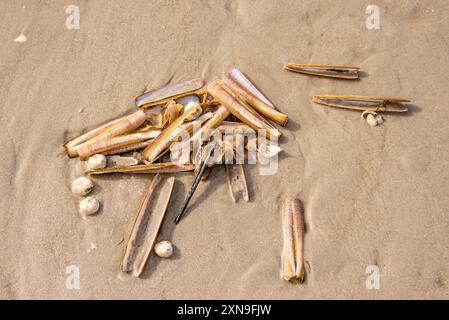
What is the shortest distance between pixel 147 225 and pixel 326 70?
3.12 meters

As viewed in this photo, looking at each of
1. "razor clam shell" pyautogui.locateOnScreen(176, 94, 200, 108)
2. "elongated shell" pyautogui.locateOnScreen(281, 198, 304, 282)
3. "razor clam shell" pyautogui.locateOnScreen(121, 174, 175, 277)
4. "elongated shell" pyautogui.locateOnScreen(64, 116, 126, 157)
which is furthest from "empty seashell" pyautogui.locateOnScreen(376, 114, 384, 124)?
"elongated shell" pyautogui.locateOnScreen(64, 116, 126, 157)

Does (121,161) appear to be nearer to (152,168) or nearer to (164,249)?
(152,168)

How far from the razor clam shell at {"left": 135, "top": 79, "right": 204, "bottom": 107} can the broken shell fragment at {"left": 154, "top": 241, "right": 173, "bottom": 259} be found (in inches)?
70.8

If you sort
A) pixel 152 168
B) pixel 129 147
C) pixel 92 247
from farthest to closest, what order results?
pixel 129 147 → pixel 152 168 → pixel 92 247

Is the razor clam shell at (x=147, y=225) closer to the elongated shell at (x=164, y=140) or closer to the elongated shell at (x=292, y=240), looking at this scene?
the elongated shell at (x=164, y=140)

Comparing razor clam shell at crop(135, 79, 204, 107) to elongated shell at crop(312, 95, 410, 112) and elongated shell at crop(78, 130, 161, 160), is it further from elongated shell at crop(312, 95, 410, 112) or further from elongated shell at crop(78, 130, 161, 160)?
elongated shell at crop(312, 95, 410, 112)

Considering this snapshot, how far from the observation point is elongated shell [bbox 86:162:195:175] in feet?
16.5

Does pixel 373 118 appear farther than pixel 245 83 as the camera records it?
No

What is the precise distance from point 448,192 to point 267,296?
2.50 m

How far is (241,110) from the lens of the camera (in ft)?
17.3

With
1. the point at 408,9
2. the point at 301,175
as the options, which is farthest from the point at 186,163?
the point at 408,9

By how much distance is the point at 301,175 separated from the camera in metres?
5.27

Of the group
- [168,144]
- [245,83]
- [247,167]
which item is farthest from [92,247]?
[245,83]

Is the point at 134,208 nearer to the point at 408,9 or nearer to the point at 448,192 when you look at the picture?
the point at 448,192
